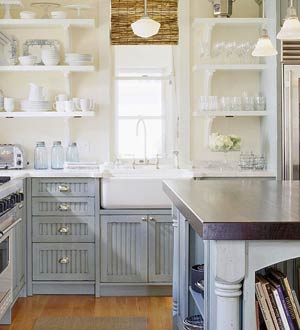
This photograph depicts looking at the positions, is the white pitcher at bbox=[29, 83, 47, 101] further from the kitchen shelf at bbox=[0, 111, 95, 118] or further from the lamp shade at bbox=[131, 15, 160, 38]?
the lamp shade at bbox=[131, 15, 160, 38]

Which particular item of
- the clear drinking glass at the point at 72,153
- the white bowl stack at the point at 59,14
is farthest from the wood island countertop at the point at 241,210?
the white bowl stack at the point at 59,14

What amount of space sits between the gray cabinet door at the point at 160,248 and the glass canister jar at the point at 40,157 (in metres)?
1.07

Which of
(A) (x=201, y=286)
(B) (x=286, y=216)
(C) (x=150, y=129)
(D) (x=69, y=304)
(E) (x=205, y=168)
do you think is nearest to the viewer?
(B) (x=286, y=216)

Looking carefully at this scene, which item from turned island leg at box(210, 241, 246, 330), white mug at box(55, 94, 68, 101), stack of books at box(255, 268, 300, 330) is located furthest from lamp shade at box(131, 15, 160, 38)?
turned island leg at box(210, 241, 246, 330)

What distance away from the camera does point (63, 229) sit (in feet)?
14.0

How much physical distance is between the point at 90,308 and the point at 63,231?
1.99 feet

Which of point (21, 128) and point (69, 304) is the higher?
point (21, 128)

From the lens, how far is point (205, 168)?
4625mm

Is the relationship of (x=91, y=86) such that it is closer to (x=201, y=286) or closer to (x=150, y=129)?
(x=150, y=129)

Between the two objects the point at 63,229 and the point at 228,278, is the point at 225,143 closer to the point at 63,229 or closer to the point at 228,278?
the point at 63,229

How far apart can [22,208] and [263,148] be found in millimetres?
2016

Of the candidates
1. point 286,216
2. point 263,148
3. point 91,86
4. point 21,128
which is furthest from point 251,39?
point 286,216

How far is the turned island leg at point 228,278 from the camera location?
1.60 m

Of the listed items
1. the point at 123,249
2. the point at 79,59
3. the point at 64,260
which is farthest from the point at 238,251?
the point at 79,59
